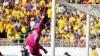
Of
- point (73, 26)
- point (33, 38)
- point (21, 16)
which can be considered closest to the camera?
point (33, 38)

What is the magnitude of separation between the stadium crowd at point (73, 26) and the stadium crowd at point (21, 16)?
45 cm

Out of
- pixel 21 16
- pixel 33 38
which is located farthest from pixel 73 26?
pixel 21 16

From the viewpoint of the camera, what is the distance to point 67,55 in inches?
679

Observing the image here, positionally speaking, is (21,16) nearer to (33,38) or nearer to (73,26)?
(33,38)

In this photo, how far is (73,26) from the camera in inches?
725

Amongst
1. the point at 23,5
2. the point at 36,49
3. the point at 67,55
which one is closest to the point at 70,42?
the point at 67,55

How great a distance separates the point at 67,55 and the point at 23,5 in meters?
3.51

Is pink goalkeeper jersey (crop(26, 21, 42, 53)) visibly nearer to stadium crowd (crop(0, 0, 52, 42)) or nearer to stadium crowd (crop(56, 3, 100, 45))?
stadium crowd (crop(0, 0, 52, 42))

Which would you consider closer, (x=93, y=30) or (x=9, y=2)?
(x=93, y=30)

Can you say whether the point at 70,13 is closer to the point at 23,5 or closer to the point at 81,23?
the point at 81,23

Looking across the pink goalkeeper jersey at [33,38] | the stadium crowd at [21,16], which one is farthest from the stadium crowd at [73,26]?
the pink goalkeeper jersey at [33,38]

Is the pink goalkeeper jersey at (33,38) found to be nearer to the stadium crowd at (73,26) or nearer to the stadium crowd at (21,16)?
the stadium crowd at (21,16)

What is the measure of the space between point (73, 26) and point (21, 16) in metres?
2.23

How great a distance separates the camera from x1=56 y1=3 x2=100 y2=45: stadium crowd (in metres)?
17.7
